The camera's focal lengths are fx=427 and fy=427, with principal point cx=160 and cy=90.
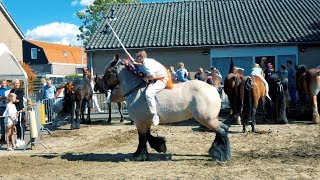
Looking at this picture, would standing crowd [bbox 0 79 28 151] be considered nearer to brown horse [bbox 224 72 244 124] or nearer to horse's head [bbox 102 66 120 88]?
horse's head [bbox 102 66 120 88]

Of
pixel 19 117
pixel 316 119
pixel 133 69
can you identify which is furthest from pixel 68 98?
pixel 316 119

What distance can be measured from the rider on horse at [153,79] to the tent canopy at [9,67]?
6929 millimetres

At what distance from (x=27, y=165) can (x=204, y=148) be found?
395 cm

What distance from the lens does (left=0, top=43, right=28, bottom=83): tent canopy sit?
46.7 feet

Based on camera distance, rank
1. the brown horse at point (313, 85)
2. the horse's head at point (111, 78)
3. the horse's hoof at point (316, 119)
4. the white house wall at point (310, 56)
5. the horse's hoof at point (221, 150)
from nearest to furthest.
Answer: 1. the horse's hoof at point (221, 150)
2. the horse's head at point (111, 78)
3. the brown horse at point (313, 85)
4. the horse's hoof at point (316, 119)
5. the white house wall at point (310, 56)

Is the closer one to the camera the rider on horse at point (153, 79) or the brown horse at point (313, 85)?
the rider on horse at point (153, 79)

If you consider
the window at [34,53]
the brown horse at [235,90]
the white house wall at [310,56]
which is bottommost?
the brown horse at [235,90]

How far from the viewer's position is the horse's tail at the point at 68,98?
14306 mm

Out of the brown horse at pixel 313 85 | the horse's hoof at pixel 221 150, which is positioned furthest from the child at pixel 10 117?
the brown horse at pixel 313 85

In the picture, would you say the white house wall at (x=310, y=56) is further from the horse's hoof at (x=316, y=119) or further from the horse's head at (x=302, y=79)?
the horse's hoof at (x=316, y=119)

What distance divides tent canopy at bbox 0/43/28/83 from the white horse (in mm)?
6363

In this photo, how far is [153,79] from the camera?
28.2 ft

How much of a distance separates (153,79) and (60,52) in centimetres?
5825

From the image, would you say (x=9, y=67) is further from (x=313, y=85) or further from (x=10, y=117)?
(x=313, y=85)
